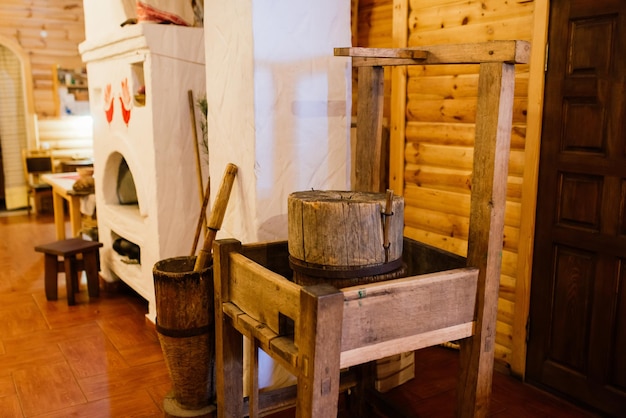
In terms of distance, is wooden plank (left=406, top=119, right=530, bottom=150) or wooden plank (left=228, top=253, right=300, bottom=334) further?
wooden plank (left=406, top=119, right=530, bottom=150)

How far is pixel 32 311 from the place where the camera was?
4023mm

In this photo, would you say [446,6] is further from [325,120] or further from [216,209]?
[216,209]

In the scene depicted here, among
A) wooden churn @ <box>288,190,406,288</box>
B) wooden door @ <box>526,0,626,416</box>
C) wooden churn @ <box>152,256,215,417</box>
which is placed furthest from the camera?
wooden door @ <box>526,0,626,416</box>

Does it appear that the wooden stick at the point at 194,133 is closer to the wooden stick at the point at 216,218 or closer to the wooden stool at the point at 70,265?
the wooden stick at the point at 216,218

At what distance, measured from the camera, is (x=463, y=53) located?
1878mm

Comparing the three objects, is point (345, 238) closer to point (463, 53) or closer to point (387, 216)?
point (387, 216)

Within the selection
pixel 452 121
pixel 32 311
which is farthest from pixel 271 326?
pixel 32 311

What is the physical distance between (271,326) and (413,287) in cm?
46

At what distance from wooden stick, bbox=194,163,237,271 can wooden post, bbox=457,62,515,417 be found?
1.06 m

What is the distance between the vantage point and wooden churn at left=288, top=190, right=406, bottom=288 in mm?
1792

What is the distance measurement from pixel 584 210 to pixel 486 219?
109cm

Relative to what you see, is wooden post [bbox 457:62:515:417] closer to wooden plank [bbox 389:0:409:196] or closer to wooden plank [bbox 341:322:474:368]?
wooden plank [bbox 341:322:474:368]

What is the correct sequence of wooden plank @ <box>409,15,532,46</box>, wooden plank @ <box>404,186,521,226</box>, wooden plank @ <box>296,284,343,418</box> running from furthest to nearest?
wooden plank @ <box>404,186,521,226</box>, wooden plank @ <box>409,15,532,46</box>, wooden plank @ <box>296,284,343,418</box>

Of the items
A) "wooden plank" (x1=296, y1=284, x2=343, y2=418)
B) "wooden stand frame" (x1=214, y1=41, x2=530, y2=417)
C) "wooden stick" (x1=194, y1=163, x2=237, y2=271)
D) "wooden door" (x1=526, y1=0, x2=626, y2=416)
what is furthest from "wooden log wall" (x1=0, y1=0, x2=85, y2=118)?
"wooden plank" (x1=296, y1=284, x2=343, y2=418)
